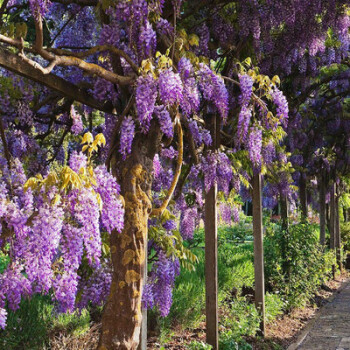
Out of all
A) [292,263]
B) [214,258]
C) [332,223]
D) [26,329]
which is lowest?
[26,329]

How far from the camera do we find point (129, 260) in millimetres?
3404

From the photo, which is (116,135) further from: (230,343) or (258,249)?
(258,249)

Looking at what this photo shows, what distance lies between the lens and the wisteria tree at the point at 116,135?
256 centimetres

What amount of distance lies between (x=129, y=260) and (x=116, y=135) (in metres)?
0.80

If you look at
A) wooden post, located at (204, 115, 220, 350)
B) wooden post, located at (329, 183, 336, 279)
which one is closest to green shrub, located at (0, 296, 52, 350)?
wooden post, located at (204, 115, 220, 350)

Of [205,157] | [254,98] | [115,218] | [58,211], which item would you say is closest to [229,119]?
[205,157]

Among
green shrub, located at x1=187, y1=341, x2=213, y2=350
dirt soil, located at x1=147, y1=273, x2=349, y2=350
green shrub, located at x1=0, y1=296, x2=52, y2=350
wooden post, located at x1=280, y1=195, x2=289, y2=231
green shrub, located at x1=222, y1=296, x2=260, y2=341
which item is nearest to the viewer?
green shrub, located at x1=0, y1=296, x2=52, y2=350

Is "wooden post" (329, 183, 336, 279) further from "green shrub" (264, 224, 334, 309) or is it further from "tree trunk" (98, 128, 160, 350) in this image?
"tree trunk" (98, 128, 160, 350)

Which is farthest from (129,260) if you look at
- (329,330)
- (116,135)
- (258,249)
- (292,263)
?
(292,263)

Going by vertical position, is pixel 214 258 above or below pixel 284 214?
below

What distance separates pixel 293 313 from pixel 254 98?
4872 mm

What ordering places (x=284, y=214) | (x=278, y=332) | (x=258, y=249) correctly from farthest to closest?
(x=284, y=214), (x=278, y=332), (x=258, y=249)

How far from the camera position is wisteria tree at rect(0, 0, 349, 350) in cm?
256

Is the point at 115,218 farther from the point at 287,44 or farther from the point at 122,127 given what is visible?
the point at 287,44
